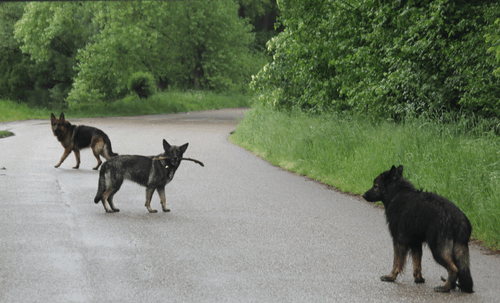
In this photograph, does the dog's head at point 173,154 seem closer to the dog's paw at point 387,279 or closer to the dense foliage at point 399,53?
the dog's paw at point 387,279

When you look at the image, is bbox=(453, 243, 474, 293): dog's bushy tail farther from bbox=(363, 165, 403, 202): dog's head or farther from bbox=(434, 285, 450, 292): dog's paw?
bbox=(363, 165, 403, 202): dog's head

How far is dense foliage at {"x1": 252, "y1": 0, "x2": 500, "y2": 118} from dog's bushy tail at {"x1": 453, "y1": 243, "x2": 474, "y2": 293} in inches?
237

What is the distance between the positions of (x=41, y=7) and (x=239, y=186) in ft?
103

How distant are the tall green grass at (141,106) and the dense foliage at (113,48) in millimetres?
871

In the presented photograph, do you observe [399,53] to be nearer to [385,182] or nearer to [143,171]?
[143,171]

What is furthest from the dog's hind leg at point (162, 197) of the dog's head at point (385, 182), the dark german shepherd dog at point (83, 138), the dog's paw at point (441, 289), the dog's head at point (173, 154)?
the dog's paw at point (441, 289)

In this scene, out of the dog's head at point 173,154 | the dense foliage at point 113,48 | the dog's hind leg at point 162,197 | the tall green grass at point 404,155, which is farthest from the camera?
the dense foliage at point 113,48

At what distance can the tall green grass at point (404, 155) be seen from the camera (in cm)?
762

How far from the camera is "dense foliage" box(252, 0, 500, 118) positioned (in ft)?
35.9

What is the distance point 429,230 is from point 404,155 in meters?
5.36

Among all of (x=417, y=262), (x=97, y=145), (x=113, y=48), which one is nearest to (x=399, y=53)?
(x=97, y=145)

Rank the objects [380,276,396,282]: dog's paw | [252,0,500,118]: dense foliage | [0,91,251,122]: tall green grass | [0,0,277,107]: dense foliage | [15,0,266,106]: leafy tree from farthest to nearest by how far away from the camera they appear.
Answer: [0,0,277,107]: dense foliage
[15,0,266,106]: leafy tree
[0,91,251,122]: tall green grass
[252,0,500,118]: dense foliage
[380,276,396,282]: dog's paw

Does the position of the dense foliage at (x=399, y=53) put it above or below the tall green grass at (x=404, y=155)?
above

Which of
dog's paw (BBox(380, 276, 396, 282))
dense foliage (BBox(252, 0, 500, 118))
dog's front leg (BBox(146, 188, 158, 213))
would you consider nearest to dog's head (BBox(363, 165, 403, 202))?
dog's paw (BBox(380, 276, 396, 282))
